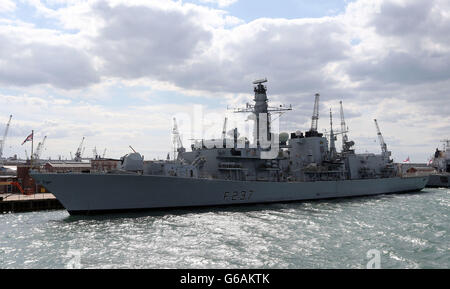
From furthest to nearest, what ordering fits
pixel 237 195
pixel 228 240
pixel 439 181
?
1. pixel 439 181
2. pixel 237 195
3. pixel 228 240

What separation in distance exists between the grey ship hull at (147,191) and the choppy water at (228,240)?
984mm

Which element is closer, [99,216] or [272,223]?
[272,223]

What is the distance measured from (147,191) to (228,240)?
941 cm

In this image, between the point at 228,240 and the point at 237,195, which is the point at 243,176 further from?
the point at 228,240

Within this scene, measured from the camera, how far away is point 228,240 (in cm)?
1598

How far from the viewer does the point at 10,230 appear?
19469mm

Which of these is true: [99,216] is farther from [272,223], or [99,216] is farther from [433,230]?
[433,230]

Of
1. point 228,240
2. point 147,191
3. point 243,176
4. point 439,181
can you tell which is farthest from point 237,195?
point 439,181

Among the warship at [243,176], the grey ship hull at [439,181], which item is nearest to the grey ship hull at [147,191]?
the warship at [243,176]

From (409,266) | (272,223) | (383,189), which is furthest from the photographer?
(383,189)

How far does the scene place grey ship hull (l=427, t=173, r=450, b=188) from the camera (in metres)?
58.1

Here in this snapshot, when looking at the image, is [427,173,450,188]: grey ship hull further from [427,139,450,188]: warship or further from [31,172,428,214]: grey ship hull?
[31,172,428,214]: grey ship hull

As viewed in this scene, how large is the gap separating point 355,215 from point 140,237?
15.6 meters

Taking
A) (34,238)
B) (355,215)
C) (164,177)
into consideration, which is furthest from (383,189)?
(34,238)
